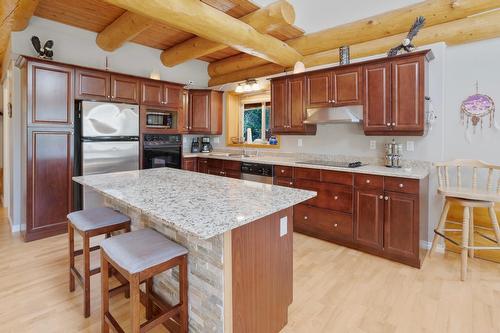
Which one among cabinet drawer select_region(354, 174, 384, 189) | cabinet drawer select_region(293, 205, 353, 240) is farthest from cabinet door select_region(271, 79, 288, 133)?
cabinet drawer select_region(354, 174, 384, 189)

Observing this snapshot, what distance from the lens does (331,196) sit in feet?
10.9

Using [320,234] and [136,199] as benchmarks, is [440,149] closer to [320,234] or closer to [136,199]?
[320,234]

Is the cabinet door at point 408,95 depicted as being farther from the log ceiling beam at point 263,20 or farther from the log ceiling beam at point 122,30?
the log ceiling beam at point 122,30

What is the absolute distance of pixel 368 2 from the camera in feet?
11.4

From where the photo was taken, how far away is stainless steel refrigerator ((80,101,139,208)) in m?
3.60

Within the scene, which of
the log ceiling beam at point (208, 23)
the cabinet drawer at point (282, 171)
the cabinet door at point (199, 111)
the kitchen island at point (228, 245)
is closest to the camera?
the kitchen island at point (228, 245)

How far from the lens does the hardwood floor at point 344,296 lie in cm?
189

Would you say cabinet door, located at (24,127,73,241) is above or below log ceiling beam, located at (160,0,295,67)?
below

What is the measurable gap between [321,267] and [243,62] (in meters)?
3.70

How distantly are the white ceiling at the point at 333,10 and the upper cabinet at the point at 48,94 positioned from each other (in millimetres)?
2617

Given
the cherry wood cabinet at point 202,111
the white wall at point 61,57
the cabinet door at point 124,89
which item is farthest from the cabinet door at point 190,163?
the white wall at point 61,57

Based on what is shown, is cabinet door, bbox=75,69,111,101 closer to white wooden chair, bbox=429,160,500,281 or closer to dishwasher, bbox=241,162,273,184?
dishwasher, bbox=241,162,273,184

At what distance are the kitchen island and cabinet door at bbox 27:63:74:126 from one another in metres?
2.01

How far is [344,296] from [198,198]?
1518 millimetres
